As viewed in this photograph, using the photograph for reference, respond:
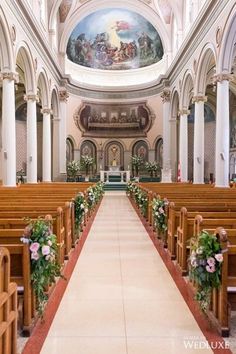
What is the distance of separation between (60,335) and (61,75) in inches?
925

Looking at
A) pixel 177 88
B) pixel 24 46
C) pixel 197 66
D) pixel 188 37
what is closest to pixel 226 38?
pixel 197 66

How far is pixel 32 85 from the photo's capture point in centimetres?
1741

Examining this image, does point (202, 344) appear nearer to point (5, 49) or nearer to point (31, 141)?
point (5, 49)

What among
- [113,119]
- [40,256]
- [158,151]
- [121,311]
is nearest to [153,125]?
[158,151]

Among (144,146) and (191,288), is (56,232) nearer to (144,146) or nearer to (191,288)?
(191,288)

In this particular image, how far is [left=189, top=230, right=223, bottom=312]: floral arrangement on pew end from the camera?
11.2 ft

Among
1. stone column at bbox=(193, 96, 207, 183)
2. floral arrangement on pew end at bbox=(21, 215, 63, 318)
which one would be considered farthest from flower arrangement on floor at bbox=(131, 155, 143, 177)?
floral arrangement on pew end at bbox=(21, 215, 63, 318)

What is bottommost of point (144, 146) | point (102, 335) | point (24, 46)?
point (102, 335)

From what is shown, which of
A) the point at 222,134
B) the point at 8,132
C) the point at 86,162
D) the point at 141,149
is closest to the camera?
the point at 8,132

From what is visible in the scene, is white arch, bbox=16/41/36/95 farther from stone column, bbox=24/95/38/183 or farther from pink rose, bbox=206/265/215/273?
pink rose, bbox=206/265/215/273

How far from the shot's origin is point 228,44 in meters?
13.4

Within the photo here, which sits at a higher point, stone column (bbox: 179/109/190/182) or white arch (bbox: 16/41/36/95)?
white arch (bbox: 16/41/36/95)

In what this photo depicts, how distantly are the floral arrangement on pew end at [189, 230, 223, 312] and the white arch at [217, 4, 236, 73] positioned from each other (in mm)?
11257

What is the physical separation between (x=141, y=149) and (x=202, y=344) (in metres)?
28.1
